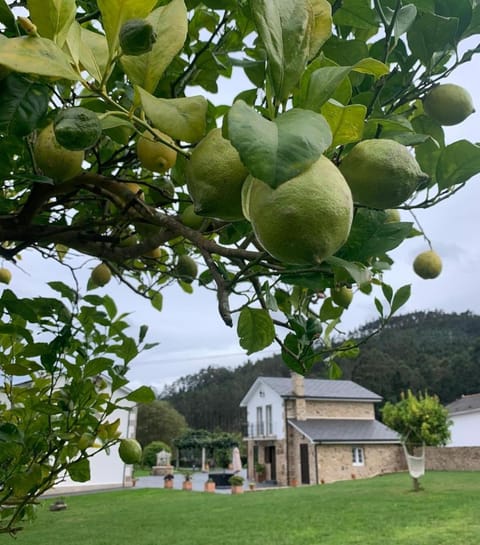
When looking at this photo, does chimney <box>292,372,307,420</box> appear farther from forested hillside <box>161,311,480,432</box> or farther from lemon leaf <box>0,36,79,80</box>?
lemon leaf <box>0,36,79,80</box>

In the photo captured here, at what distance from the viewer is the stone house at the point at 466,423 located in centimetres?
2700

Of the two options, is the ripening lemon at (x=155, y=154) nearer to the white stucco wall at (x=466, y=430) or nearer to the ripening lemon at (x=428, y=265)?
the ripening lemon at (x=428, y=265)

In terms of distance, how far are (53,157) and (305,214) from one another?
2.08ft

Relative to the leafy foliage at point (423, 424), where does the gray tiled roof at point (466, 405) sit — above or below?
above

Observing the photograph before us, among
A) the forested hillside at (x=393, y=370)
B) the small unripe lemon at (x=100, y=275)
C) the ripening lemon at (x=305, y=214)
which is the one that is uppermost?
the forested hillside at (x=393, y=370)

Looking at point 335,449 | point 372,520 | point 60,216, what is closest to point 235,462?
point 335,449

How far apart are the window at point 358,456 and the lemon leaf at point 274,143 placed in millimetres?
24224

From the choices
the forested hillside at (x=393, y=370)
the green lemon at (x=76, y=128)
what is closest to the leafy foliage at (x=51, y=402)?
the green lemon at (x=76, y=128)

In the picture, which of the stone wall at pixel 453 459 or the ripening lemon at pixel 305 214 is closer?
the ripening lemon at pixel 305 214

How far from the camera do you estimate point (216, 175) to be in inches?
25.0

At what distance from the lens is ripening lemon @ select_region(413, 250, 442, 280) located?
71.7 inches

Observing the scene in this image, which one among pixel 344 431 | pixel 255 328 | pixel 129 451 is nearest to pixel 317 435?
pixel 344 431

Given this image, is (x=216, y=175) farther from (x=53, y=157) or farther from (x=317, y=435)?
(x=317, y=435)

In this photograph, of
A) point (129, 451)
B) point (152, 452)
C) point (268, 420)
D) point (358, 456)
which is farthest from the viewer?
point (152, 452)
